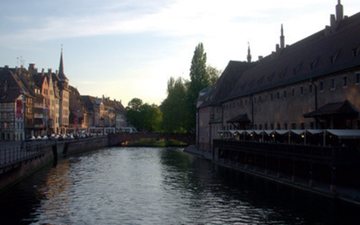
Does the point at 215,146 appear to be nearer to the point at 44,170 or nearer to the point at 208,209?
the point at 44,170

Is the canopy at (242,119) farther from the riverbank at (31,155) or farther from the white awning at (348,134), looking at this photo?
the white awning at (348,134)

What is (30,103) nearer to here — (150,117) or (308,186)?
(150,117)

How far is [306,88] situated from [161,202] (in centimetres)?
2063

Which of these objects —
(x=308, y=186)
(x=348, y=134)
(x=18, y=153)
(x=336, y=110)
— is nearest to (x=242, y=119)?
(x=336, y=110)

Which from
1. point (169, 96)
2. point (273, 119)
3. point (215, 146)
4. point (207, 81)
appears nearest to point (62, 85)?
point (169, 96)

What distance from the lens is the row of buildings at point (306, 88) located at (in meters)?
41.7

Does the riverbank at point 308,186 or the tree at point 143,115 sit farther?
the tree at point 143,115

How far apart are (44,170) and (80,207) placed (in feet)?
85.5

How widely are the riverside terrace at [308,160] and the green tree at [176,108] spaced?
5152cm

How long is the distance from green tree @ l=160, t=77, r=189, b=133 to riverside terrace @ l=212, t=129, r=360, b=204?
169ft

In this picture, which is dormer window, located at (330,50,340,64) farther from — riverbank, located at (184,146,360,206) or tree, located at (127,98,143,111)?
tree, located at (127,98,143,111)

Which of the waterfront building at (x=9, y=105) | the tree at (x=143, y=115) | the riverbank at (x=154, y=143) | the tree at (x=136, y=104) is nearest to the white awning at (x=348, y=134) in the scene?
the waterfront building at (x=9, y=105)

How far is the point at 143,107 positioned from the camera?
188375 mm

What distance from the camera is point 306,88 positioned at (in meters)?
49.2
